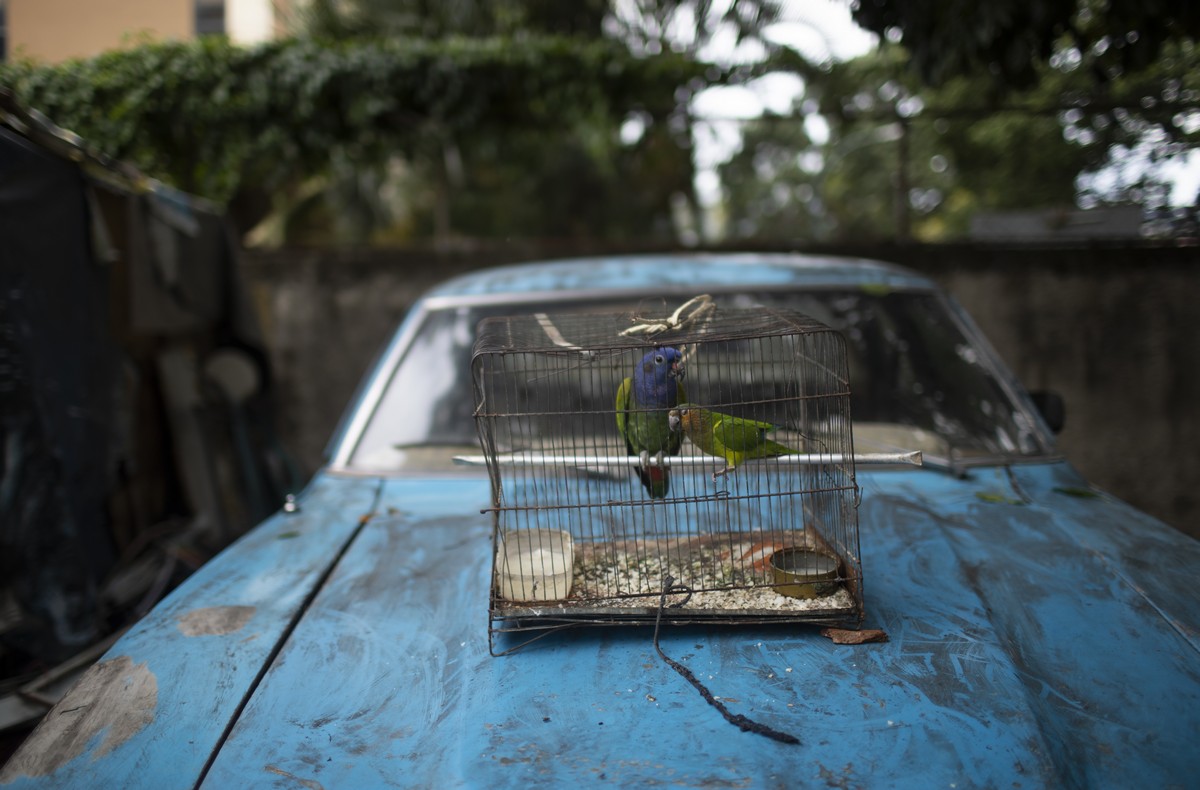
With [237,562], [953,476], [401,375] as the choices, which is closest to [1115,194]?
[953,476]

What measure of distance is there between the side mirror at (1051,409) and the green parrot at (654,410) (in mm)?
1476

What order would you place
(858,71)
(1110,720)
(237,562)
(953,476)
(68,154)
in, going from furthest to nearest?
(858,71)
(68,154)
(953,476)
(237,562)
(1110,720)

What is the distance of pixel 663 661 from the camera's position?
1524 millimetres

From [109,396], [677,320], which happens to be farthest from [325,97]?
[677,320]

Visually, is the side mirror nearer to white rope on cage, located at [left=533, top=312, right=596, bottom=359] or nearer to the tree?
white rope on cage, located at [left=533, top=312, right=596, bottom=359]

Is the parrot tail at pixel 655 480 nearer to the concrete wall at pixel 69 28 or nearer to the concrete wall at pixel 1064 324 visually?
the concrete wall at pixel 1064 324

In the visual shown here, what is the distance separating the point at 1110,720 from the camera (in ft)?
4.46

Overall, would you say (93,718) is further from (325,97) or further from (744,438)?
(325,97)

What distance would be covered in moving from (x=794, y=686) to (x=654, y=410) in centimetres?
60

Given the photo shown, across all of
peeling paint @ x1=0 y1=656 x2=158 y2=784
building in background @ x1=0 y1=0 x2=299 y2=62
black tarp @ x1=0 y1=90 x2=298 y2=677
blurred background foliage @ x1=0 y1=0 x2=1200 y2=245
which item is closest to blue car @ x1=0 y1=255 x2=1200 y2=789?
peeling paint @ x1=0 y1=656 x2=158 y2=784

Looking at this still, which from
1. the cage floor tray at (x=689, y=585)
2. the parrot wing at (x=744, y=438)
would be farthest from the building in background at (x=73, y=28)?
the parrot wing at (x=744, y=438)

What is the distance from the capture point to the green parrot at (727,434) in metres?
1.68

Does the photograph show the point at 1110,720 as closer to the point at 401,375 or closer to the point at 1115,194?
the point at 401,375

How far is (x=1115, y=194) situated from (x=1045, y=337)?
0.90 metres
